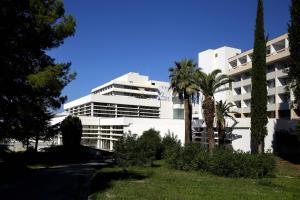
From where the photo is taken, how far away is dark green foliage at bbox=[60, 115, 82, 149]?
46.1 meters

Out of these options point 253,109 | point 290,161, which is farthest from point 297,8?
point 290,161

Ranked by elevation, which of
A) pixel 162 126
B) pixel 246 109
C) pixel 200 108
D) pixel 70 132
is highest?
pixel 200 108

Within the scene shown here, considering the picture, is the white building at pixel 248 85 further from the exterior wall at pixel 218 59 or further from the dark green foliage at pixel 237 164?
the dark green foliage at pixel 237 164

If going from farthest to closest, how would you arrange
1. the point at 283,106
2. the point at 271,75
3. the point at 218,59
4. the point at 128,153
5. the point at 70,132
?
the point at 218,59, the point at 271,75, the point at 283,106, the point at 70,132, the point at 128,153

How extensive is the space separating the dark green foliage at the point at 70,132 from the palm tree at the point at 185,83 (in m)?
14.1

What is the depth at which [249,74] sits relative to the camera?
61125mm

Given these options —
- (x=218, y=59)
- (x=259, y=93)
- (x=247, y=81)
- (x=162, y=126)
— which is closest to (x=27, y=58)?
(x=259, y=93)

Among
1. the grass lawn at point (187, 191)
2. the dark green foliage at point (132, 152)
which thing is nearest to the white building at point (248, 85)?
the dark green foliage at point (132, 152)

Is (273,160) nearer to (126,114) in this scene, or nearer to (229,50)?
(229,50)

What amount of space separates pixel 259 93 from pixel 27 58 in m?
19.2

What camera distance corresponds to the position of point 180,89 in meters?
40.8

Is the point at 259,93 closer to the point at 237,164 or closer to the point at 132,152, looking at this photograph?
the point at 237,164

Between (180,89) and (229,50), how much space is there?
3070 centimetres

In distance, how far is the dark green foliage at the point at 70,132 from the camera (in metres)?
46.1
